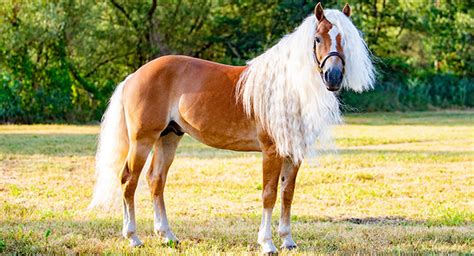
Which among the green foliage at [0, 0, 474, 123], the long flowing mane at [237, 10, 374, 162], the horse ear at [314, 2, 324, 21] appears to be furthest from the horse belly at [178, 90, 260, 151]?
the green foliage at [0, 0, 474, 123]

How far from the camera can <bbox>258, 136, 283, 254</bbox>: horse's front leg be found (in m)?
6.12

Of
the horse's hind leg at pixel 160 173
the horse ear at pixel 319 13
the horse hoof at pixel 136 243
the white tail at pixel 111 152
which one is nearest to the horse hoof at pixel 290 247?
the horse's hind leg at pixel 160 173

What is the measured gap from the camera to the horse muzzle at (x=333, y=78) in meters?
5.65

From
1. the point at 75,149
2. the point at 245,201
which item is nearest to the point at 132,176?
the point at 245,201

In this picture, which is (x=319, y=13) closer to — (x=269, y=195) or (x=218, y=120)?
(x=218, y=120)

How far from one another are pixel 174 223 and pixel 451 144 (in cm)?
1165

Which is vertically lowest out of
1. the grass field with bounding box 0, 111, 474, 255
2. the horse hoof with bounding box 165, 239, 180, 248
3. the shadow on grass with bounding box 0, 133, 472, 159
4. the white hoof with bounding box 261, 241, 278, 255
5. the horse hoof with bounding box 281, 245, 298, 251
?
the shadow on grass with bounding box 0, 133, 472, 159

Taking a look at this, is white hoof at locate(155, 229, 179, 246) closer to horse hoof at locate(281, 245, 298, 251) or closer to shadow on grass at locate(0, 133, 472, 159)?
horse hoof at locate(281, 245, 298, 251)

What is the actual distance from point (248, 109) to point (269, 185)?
2.31 ft

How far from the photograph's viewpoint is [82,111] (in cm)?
2633

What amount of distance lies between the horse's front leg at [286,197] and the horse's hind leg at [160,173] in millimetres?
1160

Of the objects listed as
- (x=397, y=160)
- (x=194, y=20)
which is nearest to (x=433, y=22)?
(x=194, y=20)

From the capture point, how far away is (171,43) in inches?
1244

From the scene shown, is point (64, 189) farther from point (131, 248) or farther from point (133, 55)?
point (133, 55)
